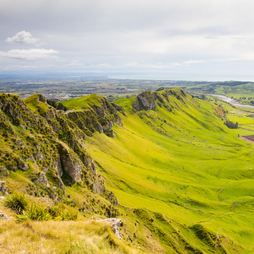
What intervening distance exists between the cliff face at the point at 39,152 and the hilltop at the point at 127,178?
232 mm

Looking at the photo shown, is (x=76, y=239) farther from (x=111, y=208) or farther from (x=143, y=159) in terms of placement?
(x=143, y=159)

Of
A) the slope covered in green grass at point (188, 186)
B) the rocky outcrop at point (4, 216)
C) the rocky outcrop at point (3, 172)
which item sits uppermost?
the rocky outcrop at point (4, 216)

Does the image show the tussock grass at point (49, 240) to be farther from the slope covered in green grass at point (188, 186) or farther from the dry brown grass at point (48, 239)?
the slope covered in green grass at point (188, 186)

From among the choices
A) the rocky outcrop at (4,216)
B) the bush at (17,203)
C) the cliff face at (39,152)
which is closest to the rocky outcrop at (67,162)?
the cliff face at (39,152)

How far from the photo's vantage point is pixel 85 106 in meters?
134

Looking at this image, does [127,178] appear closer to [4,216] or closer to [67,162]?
[67,162]

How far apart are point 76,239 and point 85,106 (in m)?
126

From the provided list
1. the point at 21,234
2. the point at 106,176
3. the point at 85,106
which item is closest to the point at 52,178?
the point at 21,234

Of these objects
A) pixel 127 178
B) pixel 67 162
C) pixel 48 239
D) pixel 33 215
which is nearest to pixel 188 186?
pixel 127 178

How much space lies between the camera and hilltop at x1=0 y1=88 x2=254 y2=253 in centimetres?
4122

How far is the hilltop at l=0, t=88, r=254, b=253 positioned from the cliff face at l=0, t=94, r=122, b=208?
23 cm

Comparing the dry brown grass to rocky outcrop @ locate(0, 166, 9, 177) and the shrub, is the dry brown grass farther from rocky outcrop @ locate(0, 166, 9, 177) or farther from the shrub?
rocky outcrop @ locate(0, 166, 9, 177)

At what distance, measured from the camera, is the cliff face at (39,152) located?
113 feet

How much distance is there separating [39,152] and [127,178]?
59297 millimetres
